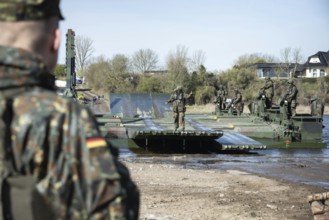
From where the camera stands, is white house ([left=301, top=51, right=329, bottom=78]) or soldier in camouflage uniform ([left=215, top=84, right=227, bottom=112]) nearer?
soldier in camouflage uniform ([left=215, top=84, right=227, bottom=112])

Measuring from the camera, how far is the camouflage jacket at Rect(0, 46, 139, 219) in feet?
5.73

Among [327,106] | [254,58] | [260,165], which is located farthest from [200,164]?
[254,58]

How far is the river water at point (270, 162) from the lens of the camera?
14.4m

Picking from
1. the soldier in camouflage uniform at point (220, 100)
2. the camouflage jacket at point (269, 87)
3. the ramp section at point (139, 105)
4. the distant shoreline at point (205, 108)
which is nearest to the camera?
the ramp section at point (139, 105)

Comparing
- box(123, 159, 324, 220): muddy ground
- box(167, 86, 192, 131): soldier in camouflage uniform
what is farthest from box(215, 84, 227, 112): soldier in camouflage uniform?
box(123, 159, 324, 220): muddy ground

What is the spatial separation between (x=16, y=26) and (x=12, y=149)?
1.25 ft

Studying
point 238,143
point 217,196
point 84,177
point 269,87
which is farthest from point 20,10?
point 269,87

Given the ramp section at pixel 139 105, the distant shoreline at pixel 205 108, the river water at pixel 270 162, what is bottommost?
the river water at pixel 270 162

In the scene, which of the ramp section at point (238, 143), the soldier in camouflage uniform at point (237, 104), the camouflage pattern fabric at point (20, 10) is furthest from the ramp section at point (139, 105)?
the camouflage pattern fabric at point (20, 10)

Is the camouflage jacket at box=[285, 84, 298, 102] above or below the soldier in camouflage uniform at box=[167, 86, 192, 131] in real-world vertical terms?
above

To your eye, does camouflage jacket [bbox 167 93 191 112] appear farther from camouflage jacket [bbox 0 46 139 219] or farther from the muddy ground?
camouflage jacket [bbox 0 46 139 219]

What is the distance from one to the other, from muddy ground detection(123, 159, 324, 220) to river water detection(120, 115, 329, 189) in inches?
61.3

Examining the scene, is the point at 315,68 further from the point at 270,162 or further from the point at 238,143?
the point at 270,162

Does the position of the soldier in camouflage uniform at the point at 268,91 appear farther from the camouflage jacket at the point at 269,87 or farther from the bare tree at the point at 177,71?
the bare tree at the point at 177,71
